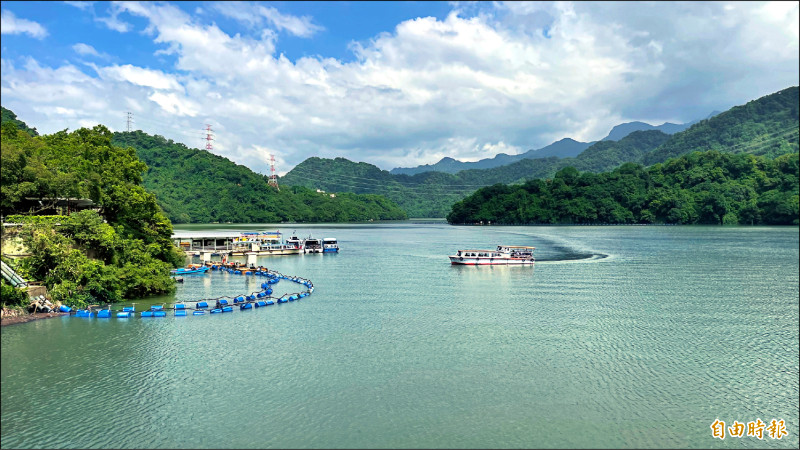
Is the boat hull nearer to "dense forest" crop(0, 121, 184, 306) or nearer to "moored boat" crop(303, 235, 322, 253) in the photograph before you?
"moored boat" crop(303, 235, 322, 253)

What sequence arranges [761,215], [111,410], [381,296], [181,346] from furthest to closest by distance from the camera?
[761,215] → [381,296] → [181,346] → [111,410]

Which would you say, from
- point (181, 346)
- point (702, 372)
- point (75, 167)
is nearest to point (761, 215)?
point (702, 372)

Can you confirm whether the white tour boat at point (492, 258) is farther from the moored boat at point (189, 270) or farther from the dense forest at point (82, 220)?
the dense forest at point (82, 220)

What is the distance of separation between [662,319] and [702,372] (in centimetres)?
1038

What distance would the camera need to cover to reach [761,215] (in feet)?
188

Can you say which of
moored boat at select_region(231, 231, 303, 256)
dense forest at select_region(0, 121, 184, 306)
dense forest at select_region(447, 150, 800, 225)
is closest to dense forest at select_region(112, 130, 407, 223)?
dense forest at select_region(447, 150, 800, 225)

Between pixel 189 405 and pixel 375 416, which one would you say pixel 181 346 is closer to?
pixel 189 405

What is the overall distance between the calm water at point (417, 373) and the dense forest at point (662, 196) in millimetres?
24967

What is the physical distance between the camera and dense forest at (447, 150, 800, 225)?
189ft

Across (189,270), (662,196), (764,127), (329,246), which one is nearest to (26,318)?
(189,270)

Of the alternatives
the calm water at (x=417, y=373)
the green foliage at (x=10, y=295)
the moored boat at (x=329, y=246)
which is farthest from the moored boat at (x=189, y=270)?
the moored boat at (x=329, y=246)

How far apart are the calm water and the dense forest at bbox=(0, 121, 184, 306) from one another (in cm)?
281

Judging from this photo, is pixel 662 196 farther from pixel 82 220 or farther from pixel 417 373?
pixel 82 220

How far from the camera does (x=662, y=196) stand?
136125mm
